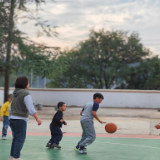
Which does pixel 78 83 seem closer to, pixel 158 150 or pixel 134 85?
pixel 134 85

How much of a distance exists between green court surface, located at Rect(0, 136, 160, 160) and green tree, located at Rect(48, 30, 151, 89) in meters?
37.6

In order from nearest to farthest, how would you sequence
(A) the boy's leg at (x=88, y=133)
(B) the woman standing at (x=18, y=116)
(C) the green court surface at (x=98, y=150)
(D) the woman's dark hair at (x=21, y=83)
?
(B) the woman standing at (x=18, y=116)
(D) the woman's dark hair at (x=21, y=83)
(C) the green court surface at (x=98, y=150)
(A) the boy's leg at (x=88, y=133)

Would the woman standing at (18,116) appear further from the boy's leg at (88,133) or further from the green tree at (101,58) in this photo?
the green tree at (101,58)

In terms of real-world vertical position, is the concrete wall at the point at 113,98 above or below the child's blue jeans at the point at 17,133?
below

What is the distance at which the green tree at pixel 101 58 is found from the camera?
48.6m

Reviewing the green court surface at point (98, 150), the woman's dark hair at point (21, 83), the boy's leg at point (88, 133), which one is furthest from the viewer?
the boy's leg at point (88, 133)

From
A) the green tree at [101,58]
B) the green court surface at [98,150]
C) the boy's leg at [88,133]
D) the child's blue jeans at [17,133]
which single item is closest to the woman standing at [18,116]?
the child's blue jeans at [17,133]

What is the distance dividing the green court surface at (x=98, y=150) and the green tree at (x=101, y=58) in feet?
123

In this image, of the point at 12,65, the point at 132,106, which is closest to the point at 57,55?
the point at 12,65

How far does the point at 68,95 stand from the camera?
31.9 m

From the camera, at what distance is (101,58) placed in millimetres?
49000

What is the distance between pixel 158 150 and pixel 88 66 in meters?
40.1

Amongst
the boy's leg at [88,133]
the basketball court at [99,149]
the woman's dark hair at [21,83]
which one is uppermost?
the woman's dark hair at [21,83]

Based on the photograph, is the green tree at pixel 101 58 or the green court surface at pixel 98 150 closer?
the green court surface at pixel 98 150
